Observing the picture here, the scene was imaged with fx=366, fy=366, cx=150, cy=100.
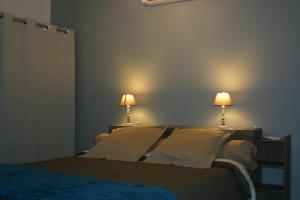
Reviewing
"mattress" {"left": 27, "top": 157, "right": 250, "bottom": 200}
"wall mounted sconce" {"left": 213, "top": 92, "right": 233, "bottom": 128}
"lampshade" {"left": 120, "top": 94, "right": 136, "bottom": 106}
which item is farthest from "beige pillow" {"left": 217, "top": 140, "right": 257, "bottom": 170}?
"lampshade" {"left": 120, "top": 94, "right": 136, "bottom": 106}

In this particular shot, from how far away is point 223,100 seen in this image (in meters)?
3.31

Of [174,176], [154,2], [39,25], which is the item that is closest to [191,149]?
[174,176]

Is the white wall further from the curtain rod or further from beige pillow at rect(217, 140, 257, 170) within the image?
beige pillow at rect(217, 140, 257, 170)

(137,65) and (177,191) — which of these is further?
(137,65)

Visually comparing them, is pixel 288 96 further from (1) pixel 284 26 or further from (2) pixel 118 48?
(2) pixel 118 48

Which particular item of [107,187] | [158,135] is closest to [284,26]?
[158,135]

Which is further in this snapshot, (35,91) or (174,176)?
(35,91)

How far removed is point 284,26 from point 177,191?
6.62 feet

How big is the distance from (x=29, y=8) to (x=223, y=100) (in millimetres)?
2769

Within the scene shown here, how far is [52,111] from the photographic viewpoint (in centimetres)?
429

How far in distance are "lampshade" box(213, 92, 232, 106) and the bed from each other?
0.38 metres

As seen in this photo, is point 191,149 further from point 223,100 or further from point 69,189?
point 69,189

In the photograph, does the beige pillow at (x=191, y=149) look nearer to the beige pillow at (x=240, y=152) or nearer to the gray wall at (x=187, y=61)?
the beige pillow at (x=240, y=152)

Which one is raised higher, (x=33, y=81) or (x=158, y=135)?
(x=33, y=81)
